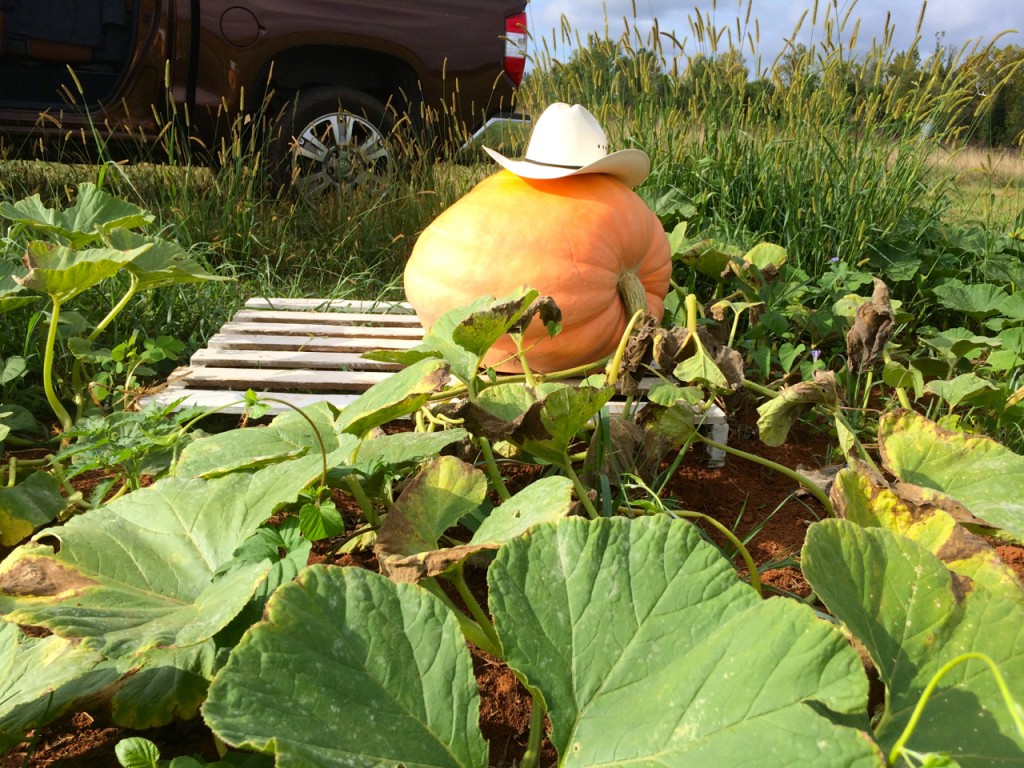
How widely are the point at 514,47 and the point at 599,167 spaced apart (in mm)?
2364

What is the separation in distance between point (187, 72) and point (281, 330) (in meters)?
2.04

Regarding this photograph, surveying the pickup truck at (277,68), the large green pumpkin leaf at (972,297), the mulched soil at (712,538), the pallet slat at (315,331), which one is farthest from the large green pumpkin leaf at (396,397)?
the pickup truck at (277,68)

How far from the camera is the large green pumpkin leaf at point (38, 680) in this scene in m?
0.85

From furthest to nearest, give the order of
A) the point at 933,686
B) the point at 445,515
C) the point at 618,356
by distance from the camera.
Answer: the point at 618,356 → the point at 445,515 → the point at 933,686

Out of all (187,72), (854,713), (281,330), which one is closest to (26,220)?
(281,330)

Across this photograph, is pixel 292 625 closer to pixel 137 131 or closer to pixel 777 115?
pixel 777 115

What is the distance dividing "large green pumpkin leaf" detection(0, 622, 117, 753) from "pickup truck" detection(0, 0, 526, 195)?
10.2 feet

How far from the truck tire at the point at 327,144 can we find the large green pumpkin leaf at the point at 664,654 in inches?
135

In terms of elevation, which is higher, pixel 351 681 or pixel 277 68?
pixel 277 68

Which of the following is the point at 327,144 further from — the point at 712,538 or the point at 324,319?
the point at 712,538

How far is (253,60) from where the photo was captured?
155 inches

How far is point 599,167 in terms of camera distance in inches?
84.0

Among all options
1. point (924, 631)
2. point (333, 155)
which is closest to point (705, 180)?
point (333, 155)

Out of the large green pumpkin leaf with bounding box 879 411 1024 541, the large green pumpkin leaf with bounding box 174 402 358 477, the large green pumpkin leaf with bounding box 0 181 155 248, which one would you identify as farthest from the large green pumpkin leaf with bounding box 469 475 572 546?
the large green pumpkin leaf with bounding box 0 181 155 248
